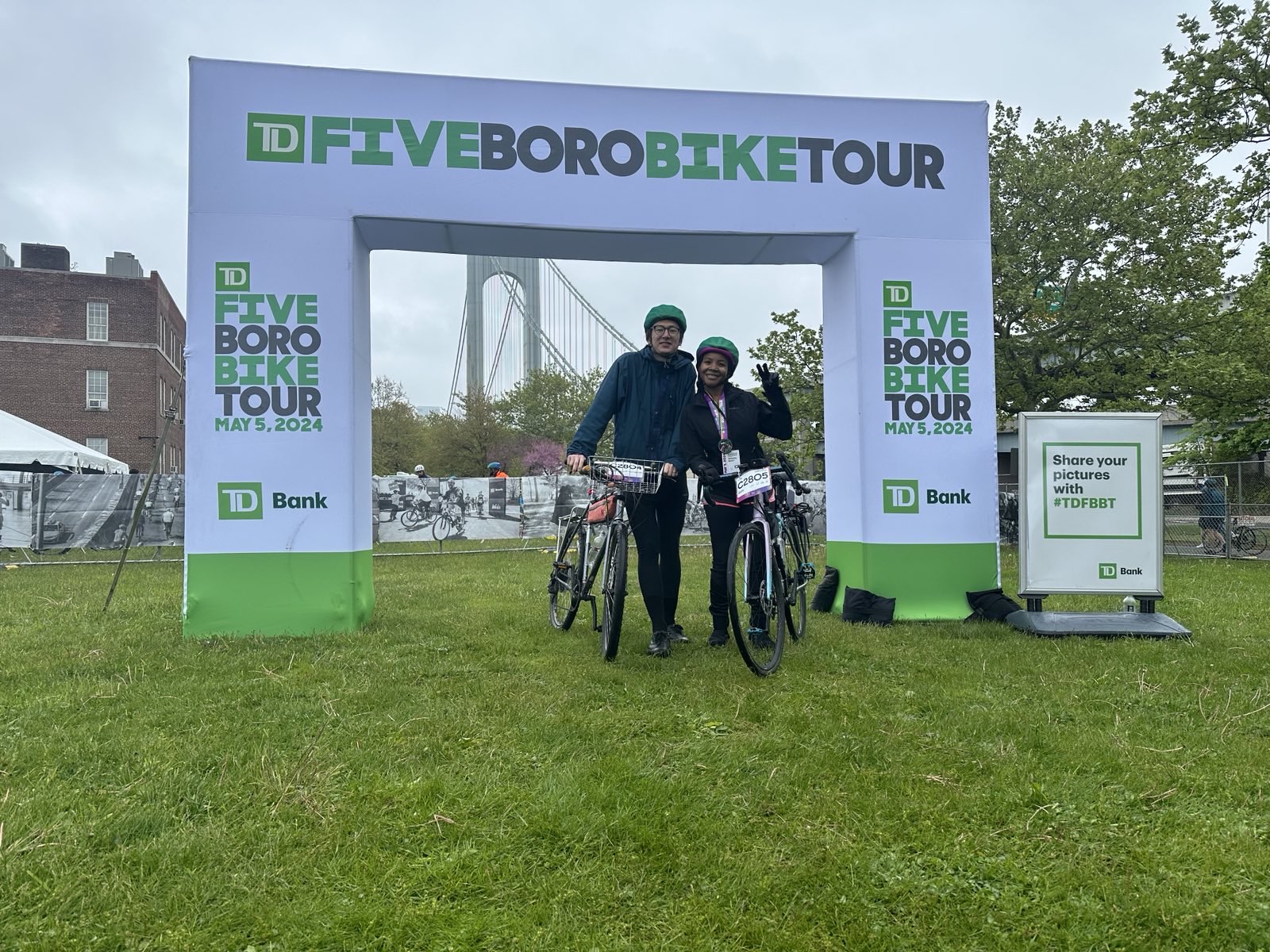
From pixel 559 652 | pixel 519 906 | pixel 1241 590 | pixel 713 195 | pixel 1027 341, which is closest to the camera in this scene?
pixel 519 906

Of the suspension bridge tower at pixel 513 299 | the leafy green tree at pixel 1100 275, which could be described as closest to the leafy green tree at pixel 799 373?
the leafy green tree at pixel 1100 275

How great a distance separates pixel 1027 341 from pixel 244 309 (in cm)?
1784

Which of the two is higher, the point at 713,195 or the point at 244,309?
the point at 713,195

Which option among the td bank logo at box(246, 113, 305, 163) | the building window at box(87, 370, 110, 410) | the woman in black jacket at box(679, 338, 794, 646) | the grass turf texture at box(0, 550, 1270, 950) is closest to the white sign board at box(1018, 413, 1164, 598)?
the grass turf texture at box(0, 550, 1270, 950)

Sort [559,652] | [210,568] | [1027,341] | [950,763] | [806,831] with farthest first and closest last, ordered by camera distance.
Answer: [1027,341] → [210,568] → [559,652] → [950,763] → [806,831]

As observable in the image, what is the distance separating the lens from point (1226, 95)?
14930mm

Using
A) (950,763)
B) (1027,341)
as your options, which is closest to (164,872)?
(950,763)

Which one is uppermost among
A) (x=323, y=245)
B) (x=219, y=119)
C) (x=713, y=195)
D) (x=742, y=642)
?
(x=219, y=119)

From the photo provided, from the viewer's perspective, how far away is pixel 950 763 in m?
2.92

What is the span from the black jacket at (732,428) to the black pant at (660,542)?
192 mm

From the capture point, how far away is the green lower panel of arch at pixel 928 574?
6023 mm

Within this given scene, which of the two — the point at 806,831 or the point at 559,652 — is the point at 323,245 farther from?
the point at 806,831

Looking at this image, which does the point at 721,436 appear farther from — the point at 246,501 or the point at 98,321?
the point at 98,321

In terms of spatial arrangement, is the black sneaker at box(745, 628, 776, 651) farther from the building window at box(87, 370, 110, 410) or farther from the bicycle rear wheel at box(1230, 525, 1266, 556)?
the building window at box(87, 370, 110, 410)
